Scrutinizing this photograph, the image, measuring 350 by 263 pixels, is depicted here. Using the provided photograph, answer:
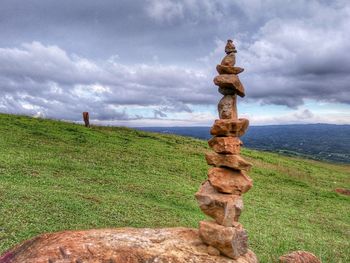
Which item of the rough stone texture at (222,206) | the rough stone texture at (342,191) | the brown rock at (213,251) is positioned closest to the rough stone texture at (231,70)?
the rough stone texture at (222,206)

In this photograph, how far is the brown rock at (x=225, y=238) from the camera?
1570cm

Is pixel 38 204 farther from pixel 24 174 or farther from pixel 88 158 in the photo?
pixel 88 158

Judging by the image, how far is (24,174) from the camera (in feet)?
107

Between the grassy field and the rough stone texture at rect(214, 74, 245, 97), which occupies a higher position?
the rough stone texture at rect(214, 74, 245, 97)

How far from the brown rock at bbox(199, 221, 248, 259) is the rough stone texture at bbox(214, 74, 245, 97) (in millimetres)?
5846

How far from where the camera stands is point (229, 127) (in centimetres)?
1722

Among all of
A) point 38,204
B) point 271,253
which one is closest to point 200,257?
point 271,253

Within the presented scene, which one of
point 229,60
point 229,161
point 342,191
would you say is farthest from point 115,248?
point 342,191

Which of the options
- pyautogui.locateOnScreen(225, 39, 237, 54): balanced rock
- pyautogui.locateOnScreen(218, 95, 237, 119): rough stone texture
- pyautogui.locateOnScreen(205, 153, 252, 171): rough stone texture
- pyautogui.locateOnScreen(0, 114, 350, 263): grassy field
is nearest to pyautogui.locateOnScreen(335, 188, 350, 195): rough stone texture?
pyautogui.locateOnScreen(0, 114, 350, 263): grassy field

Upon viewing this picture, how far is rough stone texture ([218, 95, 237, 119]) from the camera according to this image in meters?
17.5

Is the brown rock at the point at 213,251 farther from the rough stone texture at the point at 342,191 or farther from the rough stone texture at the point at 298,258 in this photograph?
the rough stone texture at the point at 342,191

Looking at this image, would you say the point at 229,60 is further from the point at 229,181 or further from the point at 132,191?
the point at 132,191

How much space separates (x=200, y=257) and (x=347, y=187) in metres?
45.2

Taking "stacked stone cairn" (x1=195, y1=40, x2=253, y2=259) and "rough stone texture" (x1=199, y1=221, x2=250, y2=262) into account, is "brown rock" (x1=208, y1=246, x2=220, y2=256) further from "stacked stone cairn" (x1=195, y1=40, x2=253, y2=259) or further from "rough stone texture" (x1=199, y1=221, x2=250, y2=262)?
"rough stone texture" (x1=199, y1=221, x2=250, y2=262)
